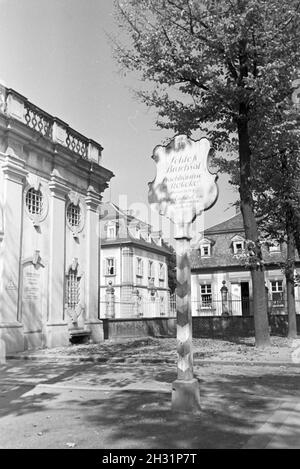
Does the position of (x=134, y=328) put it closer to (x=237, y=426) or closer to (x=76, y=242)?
(x=76, y=242)

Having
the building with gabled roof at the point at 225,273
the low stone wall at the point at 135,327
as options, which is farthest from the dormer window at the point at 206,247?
the low stone wall at the point at 135,327

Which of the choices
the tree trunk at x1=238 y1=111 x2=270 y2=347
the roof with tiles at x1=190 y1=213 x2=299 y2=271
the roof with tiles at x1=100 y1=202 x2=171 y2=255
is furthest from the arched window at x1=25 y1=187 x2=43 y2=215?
the roof with tiles at x1=100 y1=202 x2=171 y2=255

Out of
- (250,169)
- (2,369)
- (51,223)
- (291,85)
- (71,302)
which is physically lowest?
(2,369)

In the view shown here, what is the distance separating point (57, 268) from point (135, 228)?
127 feet

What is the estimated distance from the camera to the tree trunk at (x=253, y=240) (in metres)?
15.5

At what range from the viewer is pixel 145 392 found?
8.05 metres

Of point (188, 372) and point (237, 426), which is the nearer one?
point (237, 426)

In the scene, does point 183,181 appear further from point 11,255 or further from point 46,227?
point 46,227

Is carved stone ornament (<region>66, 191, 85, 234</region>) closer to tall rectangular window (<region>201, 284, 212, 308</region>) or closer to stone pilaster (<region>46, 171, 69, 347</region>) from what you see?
stone pilaster (<region>46, 171, 69, 347</region>)

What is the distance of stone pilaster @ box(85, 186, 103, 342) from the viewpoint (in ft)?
66.2

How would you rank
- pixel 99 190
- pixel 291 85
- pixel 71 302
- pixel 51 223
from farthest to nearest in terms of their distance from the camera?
1. pixel 99 190
2. pixel 71 302
3. pixel 51 223
4. pixel 291 85

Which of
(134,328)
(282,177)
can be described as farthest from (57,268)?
(282,177)

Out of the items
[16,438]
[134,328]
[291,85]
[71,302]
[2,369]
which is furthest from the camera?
[134,328]

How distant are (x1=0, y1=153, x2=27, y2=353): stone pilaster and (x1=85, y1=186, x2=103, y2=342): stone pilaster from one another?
4626mm
